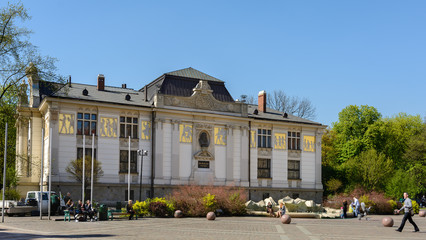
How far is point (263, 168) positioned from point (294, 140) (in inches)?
210

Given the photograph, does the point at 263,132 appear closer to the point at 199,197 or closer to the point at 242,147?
the point at 242,147

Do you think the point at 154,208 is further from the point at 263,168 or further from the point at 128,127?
the point at 263,168

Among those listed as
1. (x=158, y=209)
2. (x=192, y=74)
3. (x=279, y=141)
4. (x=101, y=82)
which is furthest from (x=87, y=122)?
(x=279, y=141)

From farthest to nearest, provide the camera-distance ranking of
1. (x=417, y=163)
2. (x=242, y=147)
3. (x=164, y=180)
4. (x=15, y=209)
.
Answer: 1. (x=417, y=163)
2. (x=242, y=147)
3. (x=164, y=180)
4. (x=15, y=209)

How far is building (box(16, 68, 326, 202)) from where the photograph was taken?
4581 centimetres

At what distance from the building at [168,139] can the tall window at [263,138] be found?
0.36 feet

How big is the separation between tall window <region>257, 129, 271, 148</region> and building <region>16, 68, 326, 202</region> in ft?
0.36

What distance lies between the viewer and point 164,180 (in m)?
48.9

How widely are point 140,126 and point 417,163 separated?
3995 cm

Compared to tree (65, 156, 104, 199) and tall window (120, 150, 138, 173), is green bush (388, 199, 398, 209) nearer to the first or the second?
tall window (120, 150, 138, 173)

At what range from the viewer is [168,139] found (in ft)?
163

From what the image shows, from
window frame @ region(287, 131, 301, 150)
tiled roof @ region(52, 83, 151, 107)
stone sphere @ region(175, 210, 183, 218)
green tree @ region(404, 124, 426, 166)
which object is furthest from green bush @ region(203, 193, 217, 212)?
green tree @ region(404, 124, 426, 166)

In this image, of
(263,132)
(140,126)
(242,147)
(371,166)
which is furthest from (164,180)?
(371,166)

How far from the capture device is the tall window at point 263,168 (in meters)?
54.9
